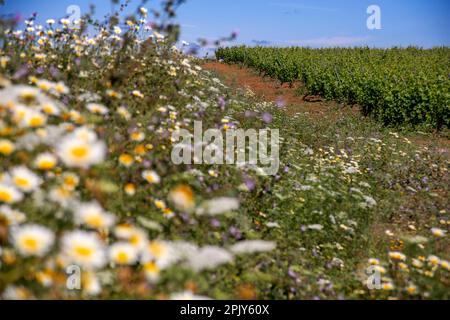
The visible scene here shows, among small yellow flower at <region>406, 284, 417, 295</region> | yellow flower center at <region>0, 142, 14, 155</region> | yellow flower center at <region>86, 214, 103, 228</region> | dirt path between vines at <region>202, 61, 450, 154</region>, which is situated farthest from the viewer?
dirt path between vines at <region>202, 61, 450, 154</region>

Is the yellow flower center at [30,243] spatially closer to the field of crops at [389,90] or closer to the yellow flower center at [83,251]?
the yellow flower center at [83,251]

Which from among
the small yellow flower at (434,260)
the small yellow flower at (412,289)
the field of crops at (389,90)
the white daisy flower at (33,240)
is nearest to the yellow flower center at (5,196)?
the white daisy flower at (33,240)

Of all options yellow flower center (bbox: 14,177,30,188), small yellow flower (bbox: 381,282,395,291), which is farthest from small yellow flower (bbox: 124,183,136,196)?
small yellow flower (bbox: 381,282,395,291)

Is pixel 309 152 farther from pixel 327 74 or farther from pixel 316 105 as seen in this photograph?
pixel 327 74

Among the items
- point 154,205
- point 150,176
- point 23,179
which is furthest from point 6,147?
point 154,205

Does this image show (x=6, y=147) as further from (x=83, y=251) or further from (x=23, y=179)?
(x=83, y=251)

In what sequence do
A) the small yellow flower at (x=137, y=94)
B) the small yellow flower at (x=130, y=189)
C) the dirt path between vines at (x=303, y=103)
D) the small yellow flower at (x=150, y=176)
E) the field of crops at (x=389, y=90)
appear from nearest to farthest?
the small yellow flower at (x=130, y=189), the small yellow flower at (x=150, y=176), the small yellow flower at (x=137, y=94), the dirt path between vines at (x=303, y=103), the field of crops at (x=389, y=90)

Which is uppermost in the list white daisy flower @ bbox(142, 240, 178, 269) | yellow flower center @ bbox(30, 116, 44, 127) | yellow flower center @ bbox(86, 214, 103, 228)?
yellow flower center @ bbox(30, 116, 44, 127)

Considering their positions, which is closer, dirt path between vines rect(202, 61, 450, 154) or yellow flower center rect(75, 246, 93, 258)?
yellow flower center rect(75, 246, 93, 258)

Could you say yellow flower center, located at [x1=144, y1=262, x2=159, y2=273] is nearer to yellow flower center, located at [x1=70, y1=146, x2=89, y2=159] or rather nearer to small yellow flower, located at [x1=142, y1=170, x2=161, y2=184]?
yellow flower center, located at [x1=70, y1=146, x2=89, y2=159]

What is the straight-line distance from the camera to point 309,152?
358 inches

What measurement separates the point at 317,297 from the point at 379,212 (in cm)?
325

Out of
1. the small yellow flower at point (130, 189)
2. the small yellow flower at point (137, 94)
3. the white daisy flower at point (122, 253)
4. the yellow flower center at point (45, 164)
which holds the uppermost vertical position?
the small yellow flower at point (137, 94)
